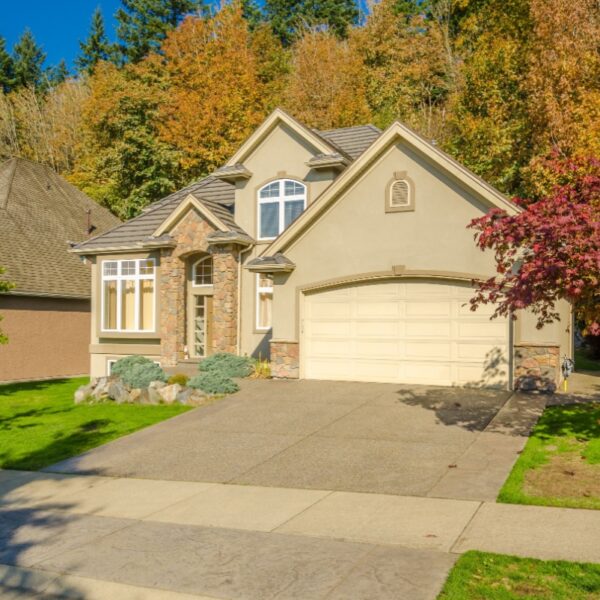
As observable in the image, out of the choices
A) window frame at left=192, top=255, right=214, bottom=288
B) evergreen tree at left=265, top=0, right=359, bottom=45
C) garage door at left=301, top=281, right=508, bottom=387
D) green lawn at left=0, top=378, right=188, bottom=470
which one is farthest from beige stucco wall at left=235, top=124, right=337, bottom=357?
evergreen tree at left=265, top=0, right=359, bottom=45

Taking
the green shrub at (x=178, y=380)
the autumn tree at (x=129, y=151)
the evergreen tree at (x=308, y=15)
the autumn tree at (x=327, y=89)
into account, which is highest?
the evergreen tree at (x=308, y=15)

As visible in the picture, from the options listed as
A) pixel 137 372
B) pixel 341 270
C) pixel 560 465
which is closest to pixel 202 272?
pixel 137 372

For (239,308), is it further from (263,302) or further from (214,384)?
(214,384)

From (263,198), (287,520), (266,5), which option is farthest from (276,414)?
(266,5)

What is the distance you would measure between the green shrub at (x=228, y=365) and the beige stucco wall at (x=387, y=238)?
138cm

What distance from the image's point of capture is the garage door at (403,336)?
15594 mm

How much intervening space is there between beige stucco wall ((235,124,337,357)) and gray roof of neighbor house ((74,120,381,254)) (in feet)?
2.19

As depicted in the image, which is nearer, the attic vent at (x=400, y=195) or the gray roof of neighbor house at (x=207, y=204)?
the attic vent at (x=400, y=195)

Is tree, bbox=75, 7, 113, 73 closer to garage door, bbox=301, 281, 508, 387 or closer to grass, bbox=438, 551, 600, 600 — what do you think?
garage door, bbox=301, 281, 508, 387

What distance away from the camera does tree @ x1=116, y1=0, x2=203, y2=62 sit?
4856 centimetres

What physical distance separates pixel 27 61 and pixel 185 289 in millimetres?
41915

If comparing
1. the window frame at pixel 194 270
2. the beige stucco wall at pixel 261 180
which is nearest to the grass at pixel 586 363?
the beige stucco wall at pixel 261 180

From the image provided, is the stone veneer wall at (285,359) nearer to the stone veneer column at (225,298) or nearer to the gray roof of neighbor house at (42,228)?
the stone veneer column at (225,298)

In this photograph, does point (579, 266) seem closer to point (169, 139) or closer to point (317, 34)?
point (169, 139)
